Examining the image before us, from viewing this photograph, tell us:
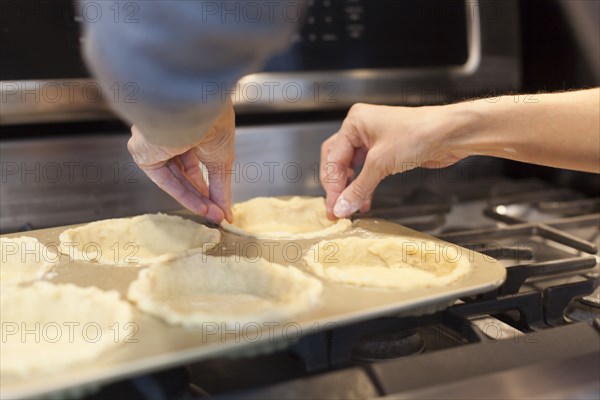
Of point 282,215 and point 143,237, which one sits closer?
point 143,237

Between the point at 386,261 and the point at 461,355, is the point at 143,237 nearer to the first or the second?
the point at 386,261

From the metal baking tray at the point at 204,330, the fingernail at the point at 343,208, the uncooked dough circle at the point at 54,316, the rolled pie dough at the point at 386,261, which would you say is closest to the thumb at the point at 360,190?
the fingernail at the point at 343,208

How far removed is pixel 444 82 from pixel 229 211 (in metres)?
0.73

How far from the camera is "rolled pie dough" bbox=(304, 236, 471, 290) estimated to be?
2.94 ft

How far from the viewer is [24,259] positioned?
99 centimetres

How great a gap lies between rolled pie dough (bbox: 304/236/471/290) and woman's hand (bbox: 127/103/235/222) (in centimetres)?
24

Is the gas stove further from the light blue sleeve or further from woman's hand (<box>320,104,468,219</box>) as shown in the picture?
the light blue sleeve

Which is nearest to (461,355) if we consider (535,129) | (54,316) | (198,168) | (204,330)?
(204,330)

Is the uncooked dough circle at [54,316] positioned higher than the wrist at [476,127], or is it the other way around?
the wrist at [476,127]

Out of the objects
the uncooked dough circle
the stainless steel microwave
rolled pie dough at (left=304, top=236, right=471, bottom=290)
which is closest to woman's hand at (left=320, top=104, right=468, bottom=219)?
rolled pie dough at (left=304, top=236, right=471, bottom=290)

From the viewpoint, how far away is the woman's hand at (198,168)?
1077mm

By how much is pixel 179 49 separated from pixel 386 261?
0.63m

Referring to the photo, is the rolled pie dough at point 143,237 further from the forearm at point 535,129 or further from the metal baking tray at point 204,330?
the forearm at point 535,129

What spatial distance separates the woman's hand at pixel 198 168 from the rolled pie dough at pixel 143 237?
0.05 meters
